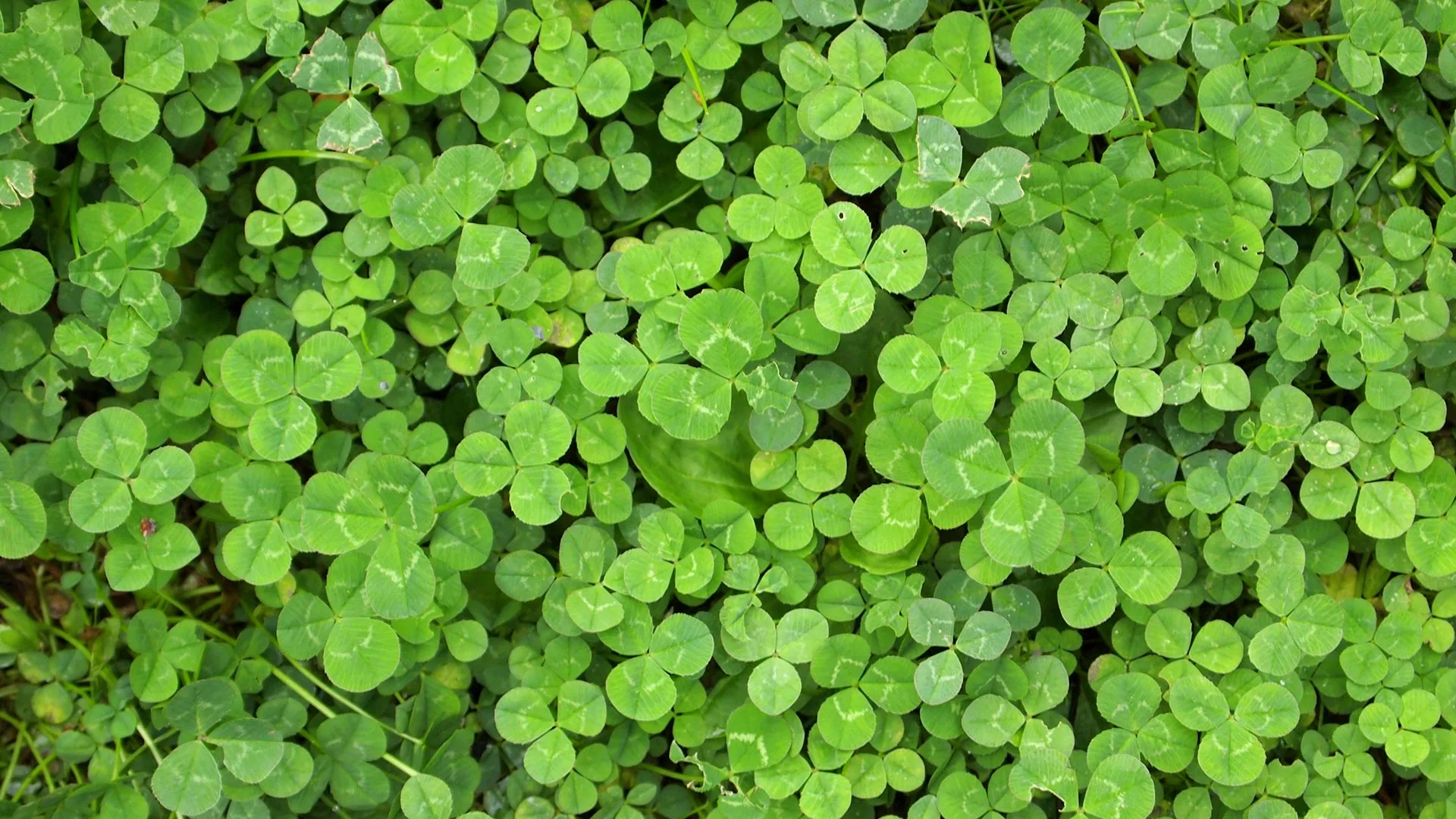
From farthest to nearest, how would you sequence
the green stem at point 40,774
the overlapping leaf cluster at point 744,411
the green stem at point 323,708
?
the green stem at point 40,774, the green stem at point 323,708, the overlapping leaf cluster at point 744,411

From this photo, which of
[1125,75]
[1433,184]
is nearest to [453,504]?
[1125,75]

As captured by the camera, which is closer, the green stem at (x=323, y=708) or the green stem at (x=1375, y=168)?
the green stem at (x=323, y=708)

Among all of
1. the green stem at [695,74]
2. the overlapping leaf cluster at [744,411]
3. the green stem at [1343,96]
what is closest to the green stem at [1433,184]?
the overlapping leaf cluster at [744,411]

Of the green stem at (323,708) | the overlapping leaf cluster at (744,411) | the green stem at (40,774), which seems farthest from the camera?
the green stem at (40,774)

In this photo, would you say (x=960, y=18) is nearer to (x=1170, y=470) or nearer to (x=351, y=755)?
(x=1170, y=470)

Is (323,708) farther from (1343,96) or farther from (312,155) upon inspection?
(1343,96)

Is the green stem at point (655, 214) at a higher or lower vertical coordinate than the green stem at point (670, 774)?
higher

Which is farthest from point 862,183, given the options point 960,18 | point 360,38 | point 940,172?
point 360,38

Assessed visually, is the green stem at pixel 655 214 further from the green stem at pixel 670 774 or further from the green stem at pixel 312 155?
the green stem at pixel 670 774
